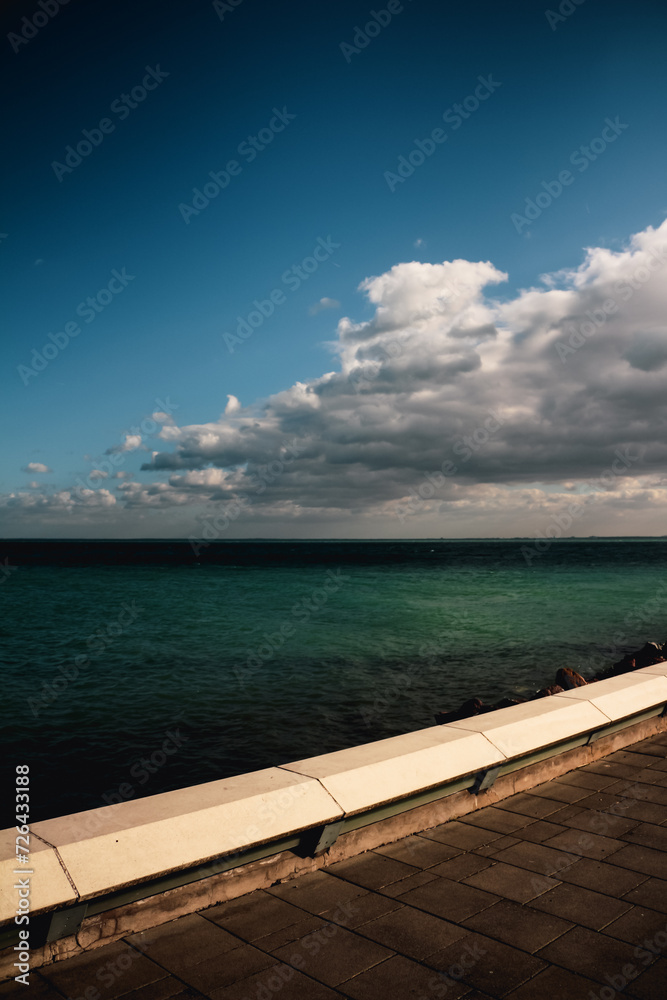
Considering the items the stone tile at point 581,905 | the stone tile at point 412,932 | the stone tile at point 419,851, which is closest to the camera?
the stone tile at point 412,932

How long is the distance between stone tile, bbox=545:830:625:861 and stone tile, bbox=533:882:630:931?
49 cm

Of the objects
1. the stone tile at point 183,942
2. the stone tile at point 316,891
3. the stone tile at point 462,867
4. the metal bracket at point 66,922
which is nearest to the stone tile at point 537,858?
the stone tile at point 462,867

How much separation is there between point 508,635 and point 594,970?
75.5ft

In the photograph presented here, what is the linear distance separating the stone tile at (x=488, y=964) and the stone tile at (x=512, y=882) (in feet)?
1.60

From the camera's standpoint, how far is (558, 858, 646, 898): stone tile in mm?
3762

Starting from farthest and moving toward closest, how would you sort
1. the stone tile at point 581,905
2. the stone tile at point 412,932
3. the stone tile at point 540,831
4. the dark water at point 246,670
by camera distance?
1. the dark water at point 246,670
2. the stone tile at point 540,831
3. the stone tile at point 581,905
4. the stone tile at point 412,932

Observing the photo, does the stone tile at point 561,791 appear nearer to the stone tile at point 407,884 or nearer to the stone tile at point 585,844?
the stone tile at point 585,844

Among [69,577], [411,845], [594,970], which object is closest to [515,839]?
[411,845]

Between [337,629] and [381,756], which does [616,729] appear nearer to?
[381,756]

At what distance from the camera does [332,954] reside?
3139 mm

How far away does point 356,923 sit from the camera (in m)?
3.41

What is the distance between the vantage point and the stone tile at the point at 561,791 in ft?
17.0

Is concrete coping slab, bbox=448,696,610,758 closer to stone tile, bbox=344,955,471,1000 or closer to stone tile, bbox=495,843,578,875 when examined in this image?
stone tile, bbox=495,843,578,875

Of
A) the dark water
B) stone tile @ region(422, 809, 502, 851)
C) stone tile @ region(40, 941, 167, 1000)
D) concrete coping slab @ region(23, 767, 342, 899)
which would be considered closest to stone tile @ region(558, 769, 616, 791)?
stone tile @ region(422, 809, 502, 851)
